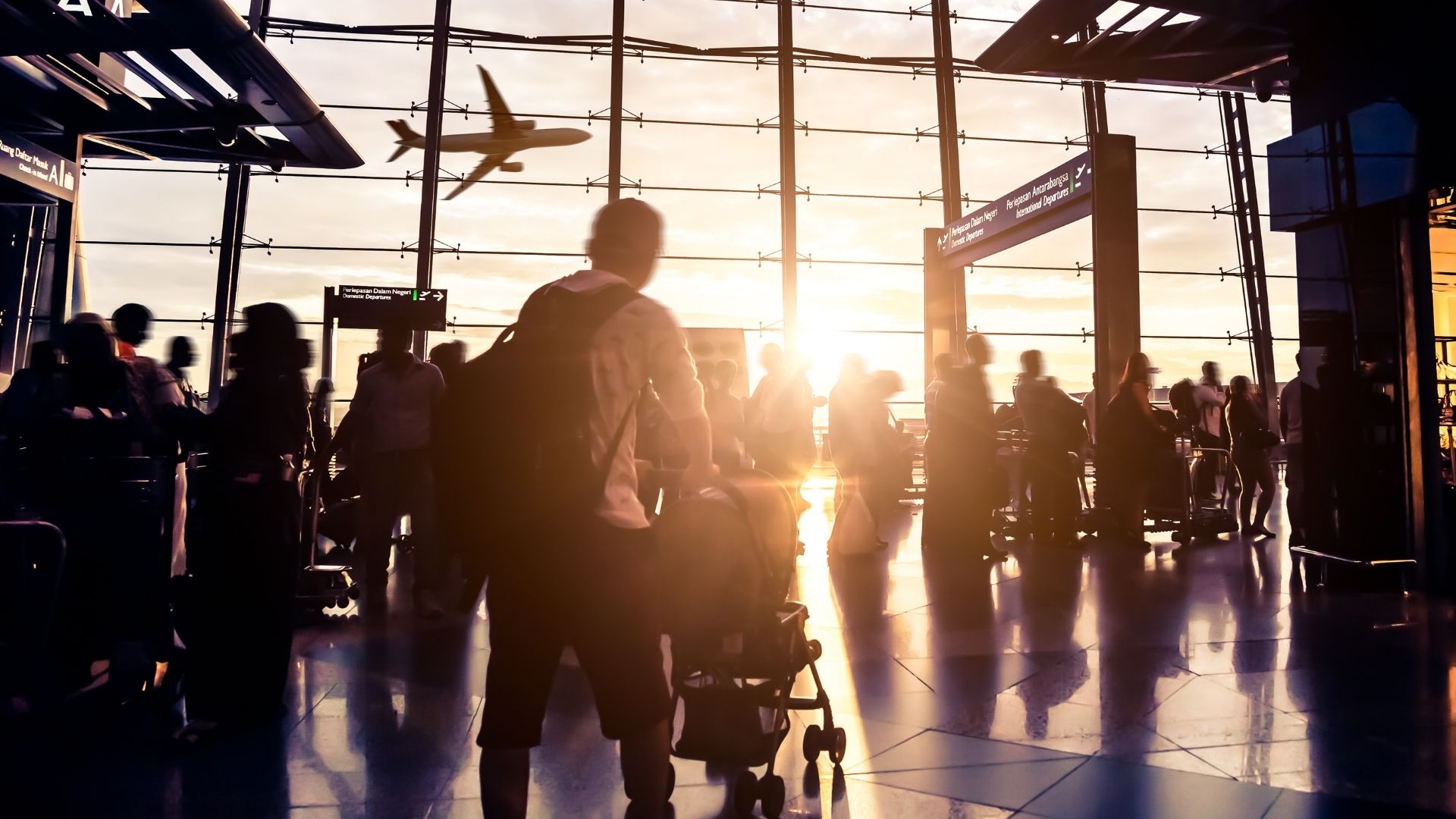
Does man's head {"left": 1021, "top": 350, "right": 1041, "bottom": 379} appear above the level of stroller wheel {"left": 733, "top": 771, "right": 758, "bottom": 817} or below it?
above

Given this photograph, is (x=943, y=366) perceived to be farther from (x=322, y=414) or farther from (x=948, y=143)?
(x=948, y=143)

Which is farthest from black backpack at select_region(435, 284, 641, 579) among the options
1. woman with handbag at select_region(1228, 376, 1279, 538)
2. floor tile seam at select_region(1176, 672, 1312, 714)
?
woman with handbag at select_region(1228, 376, 1279, 538)

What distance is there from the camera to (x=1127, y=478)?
276 inches

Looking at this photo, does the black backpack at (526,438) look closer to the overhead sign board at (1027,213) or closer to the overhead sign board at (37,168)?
the overhead sign board at (37,168)

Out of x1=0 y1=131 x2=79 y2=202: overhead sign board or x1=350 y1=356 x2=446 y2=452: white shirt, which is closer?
A: x1=350 y1=356 x2=446 y2=452: white shirt

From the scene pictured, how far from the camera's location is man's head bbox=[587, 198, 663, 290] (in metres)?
1.71

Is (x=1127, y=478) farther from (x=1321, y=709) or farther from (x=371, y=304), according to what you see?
(x=371, y=304)

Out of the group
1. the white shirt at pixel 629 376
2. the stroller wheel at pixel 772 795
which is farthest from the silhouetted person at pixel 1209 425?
the white shirt at pixel 629 376

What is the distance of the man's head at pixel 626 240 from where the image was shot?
67.4 inches

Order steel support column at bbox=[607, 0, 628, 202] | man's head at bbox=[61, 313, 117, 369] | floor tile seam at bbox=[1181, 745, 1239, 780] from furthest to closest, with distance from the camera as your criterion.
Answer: steel support column at bbox=[607, 0, 628, 202] < man's head at bbox=[61, 313, 117, 369] < floor tile seam at bbox=[1181, 745, 1239, 780]

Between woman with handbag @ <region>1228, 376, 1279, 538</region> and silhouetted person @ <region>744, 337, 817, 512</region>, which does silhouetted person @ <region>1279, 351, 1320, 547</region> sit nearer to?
woman with handbag @ <region>1228, 376, 1279, 538</region>

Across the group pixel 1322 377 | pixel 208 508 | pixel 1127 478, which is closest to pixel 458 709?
pixel 208 508

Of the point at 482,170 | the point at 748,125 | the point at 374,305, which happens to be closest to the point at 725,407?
the point at 374,305

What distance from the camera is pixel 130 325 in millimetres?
3682
